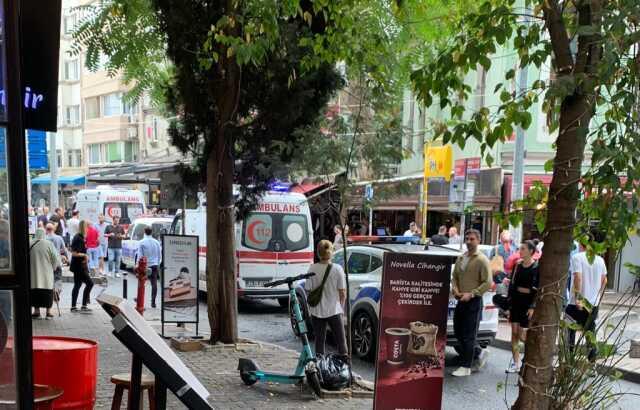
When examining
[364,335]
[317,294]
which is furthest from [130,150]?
[317,294]

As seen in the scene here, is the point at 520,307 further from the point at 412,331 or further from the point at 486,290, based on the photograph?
the point at 412,331

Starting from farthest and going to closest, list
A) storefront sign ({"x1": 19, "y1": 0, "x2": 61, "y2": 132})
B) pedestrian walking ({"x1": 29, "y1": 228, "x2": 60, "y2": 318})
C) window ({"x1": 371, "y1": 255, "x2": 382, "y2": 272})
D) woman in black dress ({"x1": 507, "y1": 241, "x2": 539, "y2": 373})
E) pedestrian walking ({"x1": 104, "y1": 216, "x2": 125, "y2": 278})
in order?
pedestrian walking ({"x1": 104, "y1": 216, "x2": 125, "y2": 278}) < pedestrian walking ({"x1": 29, "y1": 228, "x2": 60, "y2": 318}) < window ({"x1": 371, "y1": 255, "x2": 382, "y2": 272}) < woman in black dress ({"x1": 507, "y1": 241, "x2": 539, "y2": 373}) < storefront sign ({"x1": 19, "y1": 0, "x2": 61, "y2": 132})

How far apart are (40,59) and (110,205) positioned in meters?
22.0

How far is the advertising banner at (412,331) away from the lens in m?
5.64

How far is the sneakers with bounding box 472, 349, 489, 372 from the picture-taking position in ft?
29.6

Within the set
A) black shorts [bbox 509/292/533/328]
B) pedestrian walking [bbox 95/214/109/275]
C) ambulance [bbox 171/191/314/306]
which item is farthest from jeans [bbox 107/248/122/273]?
black shorts [bbox 509/292/533/328]

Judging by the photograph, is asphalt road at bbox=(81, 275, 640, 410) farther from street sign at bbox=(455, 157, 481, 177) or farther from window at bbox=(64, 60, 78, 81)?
Result: window at bbox=(64, 60, 78, 81)

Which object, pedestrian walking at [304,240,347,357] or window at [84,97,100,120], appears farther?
window at [84,97,100,120]

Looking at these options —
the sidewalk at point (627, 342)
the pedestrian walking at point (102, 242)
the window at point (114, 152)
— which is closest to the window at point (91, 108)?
the window at point (114, 152)

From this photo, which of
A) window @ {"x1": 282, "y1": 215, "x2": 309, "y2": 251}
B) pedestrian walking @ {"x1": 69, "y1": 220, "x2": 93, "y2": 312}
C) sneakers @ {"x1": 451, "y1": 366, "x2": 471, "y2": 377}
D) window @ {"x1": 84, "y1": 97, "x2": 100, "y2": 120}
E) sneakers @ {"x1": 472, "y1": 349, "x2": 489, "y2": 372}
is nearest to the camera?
sneakers @ {"x1": 451, "y1": 366, "x2": 471, "y2": 377}

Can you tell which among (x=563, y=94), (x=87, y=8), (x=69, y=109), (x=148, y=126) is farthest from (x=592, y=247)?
(x=69, y=109)

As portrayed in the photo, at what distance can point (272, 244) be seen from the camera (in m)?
13.7

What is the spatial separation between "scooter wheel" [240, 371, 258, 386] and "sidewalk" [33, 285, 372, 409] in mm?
57

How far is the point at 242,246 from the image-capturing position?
527 inches
